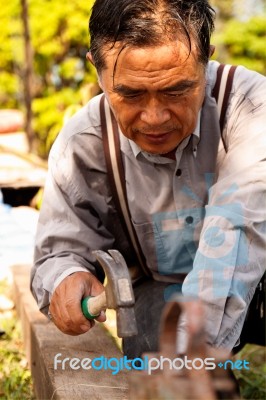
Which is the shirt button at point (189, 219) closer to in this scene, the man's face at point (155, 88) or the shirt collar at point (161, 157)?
the shirt collar at point (161, 157)

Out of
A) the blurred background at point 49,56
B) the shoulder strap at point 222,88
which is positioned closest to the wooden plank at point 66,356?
the shoulder strap at point 222,88

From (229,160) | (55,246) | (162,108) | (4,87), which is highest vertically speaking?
(162,108)

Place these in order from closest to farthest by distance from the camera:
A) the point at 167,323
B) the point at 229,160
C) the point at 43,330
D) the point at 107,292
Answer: the point at 167,323
the point at 107,292
the point at 229,160
the point at 43,330

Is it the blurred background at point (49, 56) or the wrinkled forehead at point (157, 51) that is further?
the blurred background at point (49, 56)

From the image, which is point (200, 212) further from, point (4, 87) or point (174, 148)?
point (4, 87)

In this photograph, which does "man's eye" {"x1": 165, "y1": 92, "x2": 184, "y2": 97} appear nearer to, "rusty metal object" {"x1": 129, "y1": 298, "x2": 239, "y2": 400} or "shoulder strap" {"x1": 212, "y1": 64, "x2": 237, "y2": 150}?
"shoulder strap" {"x1": 212, "y1": 64, "x2": 237, "y2": 150}

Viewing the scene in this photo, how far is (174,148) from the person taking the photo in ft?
9.63

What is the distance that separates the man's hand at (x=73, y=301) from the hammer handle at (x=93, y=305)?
2cm

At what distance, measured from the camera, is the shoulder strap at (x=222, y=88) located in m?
2.98

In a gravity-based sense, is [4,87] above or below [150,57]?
below

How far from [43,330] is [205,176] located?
3.67 feet

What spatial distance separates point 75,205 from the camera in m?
3.07

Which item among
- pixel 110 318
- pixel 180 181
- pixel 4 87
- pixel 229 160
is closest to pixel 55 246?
pixel 180 181

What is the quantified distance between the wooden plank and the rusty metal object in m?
1.16
